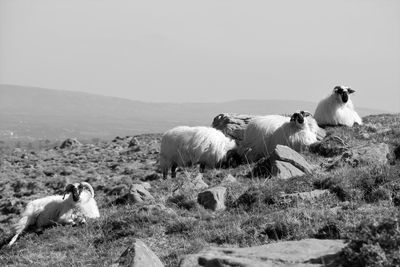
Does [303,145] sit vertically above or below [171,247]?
above

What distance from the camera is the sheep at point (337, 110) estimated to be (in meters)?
17.6

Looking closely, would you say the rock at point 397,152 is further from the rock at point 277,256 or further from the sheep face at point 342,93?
the sheep face at point 342,93

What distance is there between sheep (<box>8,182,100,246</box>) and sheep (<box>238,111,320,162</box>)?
4907 millimetres

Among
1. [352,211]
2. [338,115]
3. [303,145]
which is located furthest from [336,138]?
[352,211]

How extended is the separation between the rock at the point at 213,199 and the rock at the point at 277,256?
4067 mm

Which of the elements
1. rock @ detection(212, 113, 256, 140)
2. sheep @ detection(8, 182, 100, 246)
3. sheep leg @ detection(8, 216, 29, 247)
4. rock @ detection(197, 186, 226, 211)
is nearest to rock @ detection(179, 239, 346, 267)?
rock @ detection(197, 186, 226, 211)

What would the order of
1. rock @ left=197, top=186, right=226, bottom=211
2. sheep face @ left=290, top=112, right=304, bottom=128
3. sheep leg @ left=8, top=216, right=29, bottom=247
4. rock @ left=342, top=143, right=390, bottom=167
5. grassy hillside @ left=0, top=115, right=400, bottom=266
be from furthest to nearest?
sheep face @ left=290, top=112, right=304, bottom=128
sheep leg @ left=8, top=216, right=29, bottom=247
rock @ left=342, top=143, right=390, bottom=167
rock @ left=197, top=186, right=226, bottom=211
grassy hillside @ left=0, top=115, right=400, bottom=266

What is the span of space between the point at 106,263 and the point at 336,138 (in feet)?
25.3

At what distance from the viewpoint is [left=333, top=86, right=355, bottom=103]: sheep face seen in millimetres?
17828

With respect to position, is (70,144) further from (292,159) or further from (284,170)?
(284,170)

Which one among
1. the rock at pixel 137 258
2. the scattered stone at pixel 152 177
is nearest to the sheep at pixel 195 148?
the scattered stone at pixel 152 177

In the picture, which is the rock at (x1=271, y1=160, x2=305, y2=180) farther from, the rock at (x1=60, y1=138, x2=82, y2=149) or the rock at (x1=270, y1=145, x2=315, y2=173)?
the rock at (x1=60, y1=138, x2=82, y2=149)

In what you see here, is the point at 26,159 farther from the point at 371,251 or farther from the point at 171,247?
the point at 371,251

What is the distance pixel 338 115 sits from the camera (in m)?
17.6
